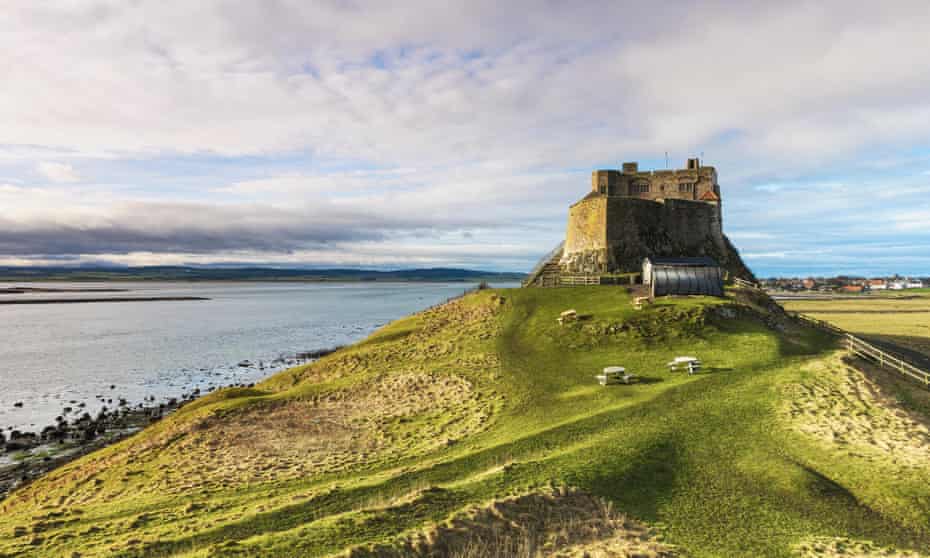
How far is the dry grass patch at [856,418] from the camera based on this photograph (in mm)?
17594

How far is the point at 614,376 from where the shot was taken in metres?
26.0

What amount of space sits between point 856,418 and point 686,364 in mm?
7813

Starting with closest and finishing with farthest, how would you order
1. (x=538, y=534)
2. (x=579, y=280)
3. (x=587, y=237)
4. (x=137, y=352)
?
(x=538, y=534), (x=579, y=280), (x=587, y=237), (x=137, y=352)

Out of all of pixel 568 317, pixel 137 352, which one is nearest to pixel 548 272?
pixel 568 317

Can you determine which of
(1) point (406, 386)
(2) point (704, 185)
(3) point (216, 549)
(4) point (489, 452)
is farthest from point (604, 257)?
(3) point (216, 549)

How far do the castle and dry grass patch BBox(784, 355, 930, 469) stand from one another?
102 ft

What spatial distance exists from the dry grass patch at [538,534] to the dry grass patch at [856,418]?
422 inches

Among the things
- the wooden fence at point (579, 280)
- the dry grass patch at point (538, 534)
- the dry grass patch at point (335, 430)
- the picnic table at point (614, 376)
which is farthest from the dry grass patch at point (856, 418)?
the wooden fence at point (579, 280)

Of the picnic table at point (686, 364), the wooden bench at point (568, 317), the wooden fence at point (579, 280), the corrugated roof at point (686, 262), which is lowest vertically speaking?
the picnic table at point (686, 364)

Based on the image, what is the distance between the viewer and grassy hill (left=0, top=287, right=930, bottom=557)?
12164 millimetres

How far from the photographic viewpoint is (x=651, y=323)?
110ft

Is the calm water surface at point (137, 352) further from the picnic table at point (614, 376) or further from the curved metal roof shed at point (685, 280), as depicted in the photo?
the curved metal roof shed at point (685, 280)

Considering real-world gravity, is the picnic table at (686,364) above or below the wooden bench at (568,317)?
below

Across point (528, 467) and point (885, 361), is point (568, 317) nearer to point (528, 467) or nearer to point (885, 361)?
point (885, 361)
